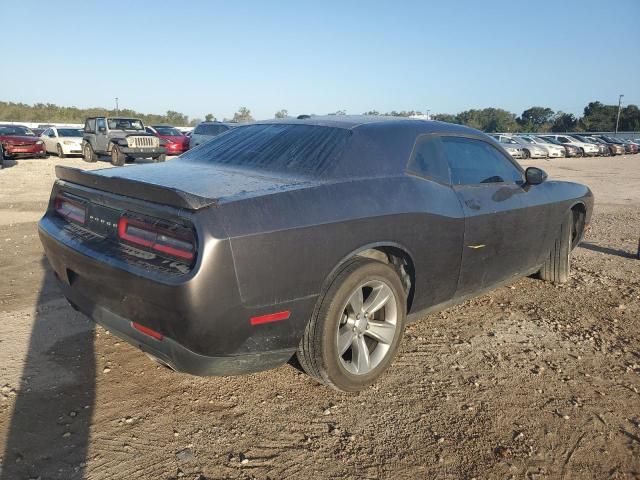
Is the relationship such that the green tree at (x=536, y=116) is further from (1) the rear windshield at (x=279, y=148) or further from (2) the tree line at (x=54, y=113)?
(1) the rear windshield at (x=279, y=148)

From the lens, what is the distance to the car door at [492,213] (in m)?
3.42

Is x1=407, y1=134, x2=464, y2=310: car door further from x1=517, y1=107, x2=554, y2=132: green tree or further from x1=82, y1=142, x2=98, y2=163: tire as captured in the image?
x1=517, y1=107, x2=554, y2=132: green tree

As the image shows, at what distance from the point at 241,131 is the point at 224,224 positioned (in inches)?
72.3

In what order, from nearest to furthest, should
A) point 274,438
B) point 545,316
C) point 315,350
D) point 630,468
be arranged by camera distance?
point 630,468
point 274,438
point 315,350
point 545,316

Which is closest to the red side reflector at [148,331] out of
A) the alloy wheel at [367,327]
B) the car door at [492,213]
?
the alloy wheel at [367,327]

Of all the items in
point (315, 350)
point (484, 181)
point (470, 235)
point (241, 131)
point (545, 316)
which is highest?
point (241, 131)

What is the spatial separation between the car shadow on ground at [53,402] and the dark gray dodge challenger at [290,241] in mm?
441

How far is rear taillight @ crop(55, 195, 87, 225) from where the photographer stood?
9.26ft

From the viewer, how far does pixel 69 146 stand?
66.6ft

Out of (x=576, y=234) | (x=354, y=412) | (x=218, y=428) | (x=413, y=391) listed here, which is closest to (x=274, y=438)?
(x=218, y=428)

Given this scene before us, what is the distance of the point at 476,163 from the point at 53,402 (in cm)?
321

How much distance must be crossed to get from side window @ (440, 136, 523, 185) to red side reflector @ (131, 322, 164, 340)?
2164mm

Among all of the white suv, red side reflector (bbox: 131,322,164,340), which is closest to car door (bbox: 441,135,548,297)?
red side reflector (bbox: 131,322,164,340)

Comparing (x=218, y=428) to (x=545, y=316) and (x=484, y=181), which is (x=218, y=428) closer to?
(x=484, y=181)
